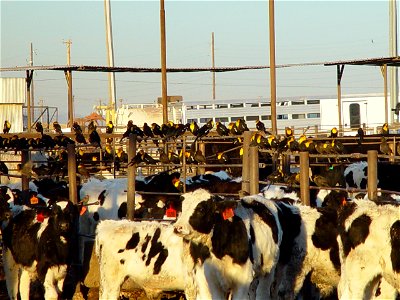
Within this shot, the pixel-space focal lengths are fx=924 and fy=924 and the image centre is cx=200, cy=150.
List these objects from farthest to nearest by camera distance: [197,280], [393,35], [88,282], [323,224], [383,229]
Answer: [393,35] < [88,282] < [323,224] < [197,280] < [383,229]

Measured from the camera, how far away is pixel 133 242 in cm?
1247

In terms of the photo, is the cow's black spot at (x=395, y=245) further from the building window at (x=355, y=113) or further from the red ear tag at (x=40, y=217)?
the building window at (x=355, y=113)

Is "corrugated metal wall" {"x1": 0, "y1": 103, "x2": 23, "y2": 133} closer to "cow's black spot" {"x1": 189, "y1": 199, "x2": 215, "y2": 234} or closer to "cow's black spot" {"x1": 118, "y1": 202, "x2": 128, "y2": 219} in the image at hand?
"cow's black spot" {"x1": 118, "y1": 202, "x2": 128, "y2": 219}

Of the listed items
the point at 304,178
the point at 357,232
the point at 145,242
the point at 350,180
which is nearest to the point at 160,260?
the point at 145,242

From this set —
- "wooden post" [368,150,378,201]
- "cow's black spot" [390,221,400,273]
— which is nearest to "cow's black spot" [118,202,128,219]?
"wooden post" [368,150,378,201]

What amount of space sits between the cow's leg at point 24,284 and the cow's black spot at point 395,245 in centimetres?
553

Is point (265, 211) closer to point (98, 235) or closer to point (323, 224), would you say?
point (323, 224)

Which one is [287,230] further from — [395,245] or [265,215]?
[395,245]

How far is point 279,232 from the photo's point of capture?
11562 millimetres

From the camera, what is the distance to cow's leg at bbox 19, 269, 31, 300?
43.2 feet

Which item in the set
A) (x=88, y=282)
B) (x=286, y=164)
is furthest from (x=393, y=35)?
(x=88, y=282)

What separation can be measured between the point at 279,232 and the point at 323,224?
0.86 metres

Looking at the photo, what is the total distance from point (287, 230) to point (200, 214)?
64.0 inches

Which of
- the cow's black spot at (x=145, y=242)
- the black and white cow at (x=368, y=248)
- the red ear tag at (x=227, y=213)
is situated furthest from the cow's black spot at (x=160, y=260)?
the black and white cow at (x=368, y=248)
